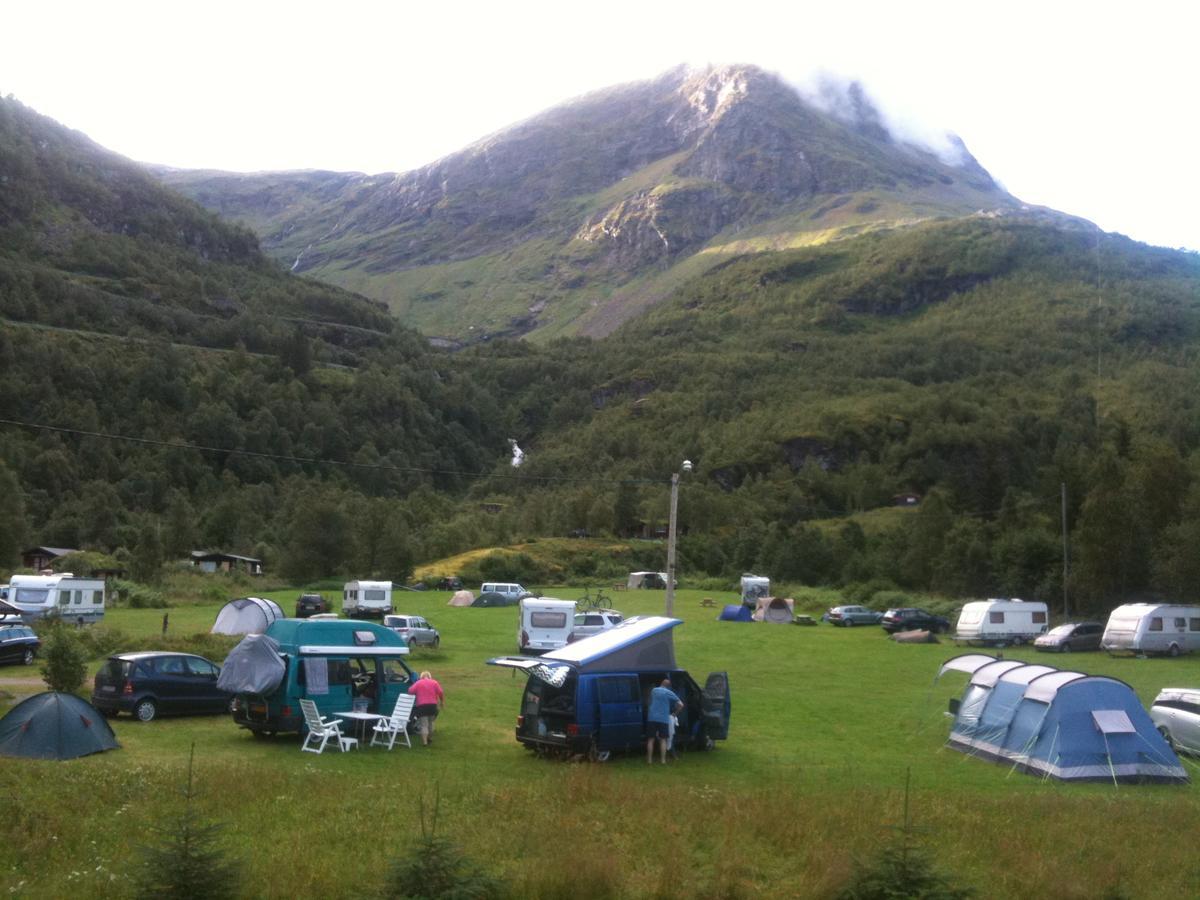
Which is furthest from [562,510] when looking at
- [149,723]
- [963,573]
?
[149,723]

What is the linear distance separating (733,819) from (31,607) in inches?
1486

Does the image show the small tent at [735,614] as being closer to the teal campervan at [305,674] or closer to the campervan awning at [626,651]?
the campervan awning at [626,651]

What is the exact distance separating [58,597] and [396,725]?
29.7 m

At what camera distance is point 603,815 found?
12273 mm

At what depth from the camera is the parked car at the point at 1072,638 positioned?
→ 4053 centimetres

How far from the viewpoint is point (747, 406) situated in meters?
165

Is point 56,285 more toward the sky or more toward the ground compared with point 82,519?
more toward the sky

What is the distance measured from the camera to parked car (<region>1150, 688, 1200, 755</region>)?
1964 centimetres

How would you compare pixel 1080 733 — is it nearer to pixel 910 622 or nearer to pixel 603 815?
pixel 603 815

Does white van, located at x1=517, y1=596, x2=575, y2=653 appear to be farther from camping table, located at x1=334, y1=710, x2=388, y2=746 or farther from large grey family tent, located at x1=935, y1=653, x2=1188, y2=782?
large grey family tent, located at x1=935, y1=653, x2=1188, y2=782

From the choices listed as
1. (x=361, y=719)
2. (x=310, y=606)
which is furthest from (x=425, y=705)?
(x=310, y=606)

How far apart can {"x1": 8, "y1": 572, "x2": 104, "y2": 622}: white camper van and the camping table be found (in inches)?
1056

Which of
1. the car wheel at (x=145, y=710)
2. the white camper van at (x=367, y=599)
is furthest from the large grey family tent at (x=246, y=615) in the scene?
the car wheel at (x=145, y=710)

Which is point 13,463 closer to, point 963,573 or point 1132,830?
point 963,573
